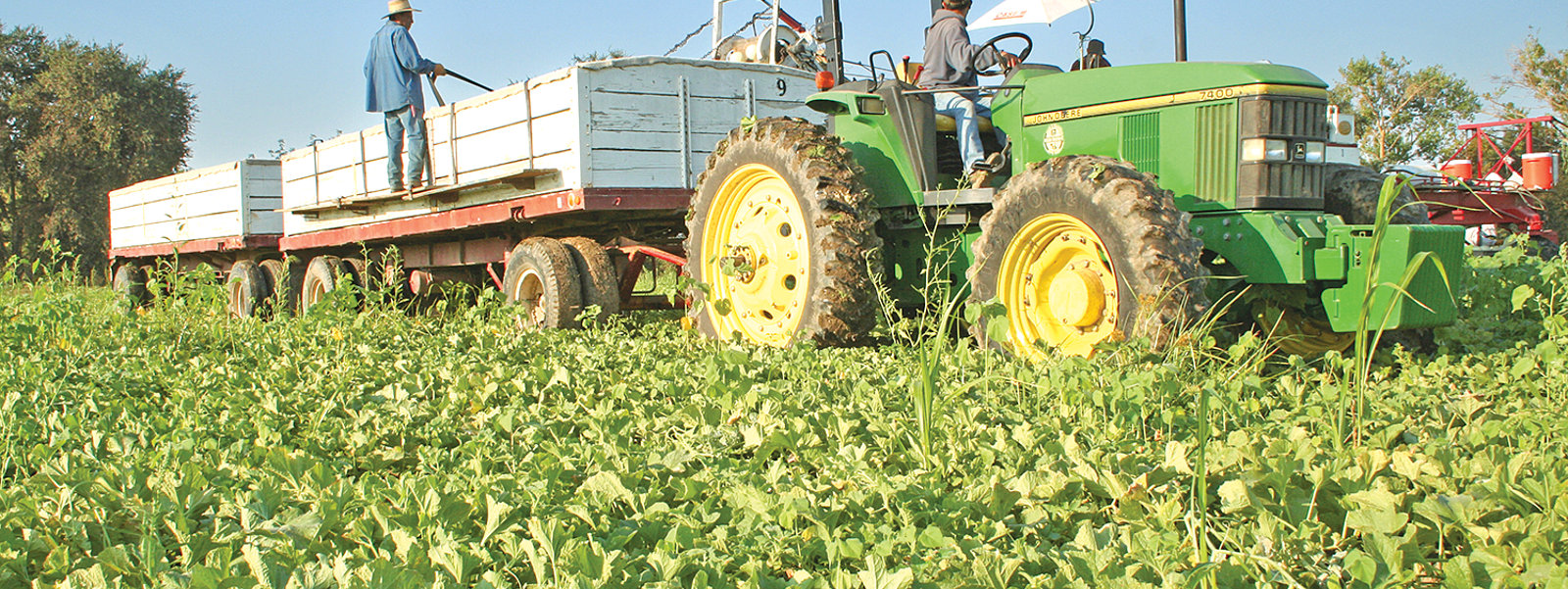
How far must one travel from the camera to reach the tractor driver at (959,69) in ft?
18.3

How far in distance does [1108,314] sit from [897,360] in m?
0.99

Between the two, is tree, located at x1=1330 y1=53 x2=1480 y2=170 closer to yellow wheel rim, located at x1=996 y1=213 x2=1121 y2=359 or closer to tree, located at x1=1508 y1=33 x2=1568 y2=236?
tree, located at x1=1508 y1=33 x2=1568 y2=236

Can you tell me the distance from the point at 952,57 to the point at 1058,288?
5.53ft

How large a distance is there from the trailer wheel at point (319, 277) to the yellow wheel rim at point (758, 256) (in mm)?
5248

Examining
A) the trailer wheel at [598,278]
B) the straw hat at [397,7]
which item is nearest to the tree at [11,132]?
the straw hat at [397,7]

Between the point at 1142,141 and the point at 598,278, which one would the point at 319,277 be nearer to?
the point at 598,278

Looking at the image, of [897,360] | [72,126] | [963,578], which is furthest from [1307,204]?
[72,126]

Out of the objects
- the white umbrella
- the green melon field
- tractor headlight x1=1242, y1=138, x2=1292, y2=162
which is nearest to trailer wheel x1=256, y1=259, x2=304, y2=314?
the green melon field

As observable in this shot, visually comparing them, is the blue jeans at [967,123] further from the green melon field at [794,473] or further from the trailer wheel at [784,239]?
the green melon field at [794,473]

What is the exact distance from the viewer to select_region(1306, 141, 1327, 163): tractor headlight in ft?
15.7

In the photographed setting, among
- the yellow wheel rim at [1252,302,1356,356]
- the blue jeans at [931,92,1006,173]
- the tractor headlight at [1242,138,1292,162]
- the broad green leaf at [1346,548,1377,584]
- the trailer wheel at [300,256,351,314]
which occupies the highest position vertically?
the blue jeans at [931,92,1006,173]

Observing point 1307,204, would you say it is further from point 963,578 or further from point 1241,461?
point 963,578

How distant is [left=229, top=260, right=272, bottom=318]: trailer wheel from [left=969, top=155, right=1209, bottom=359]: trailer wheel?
31.5ft

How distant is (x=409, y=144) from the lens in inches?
350
